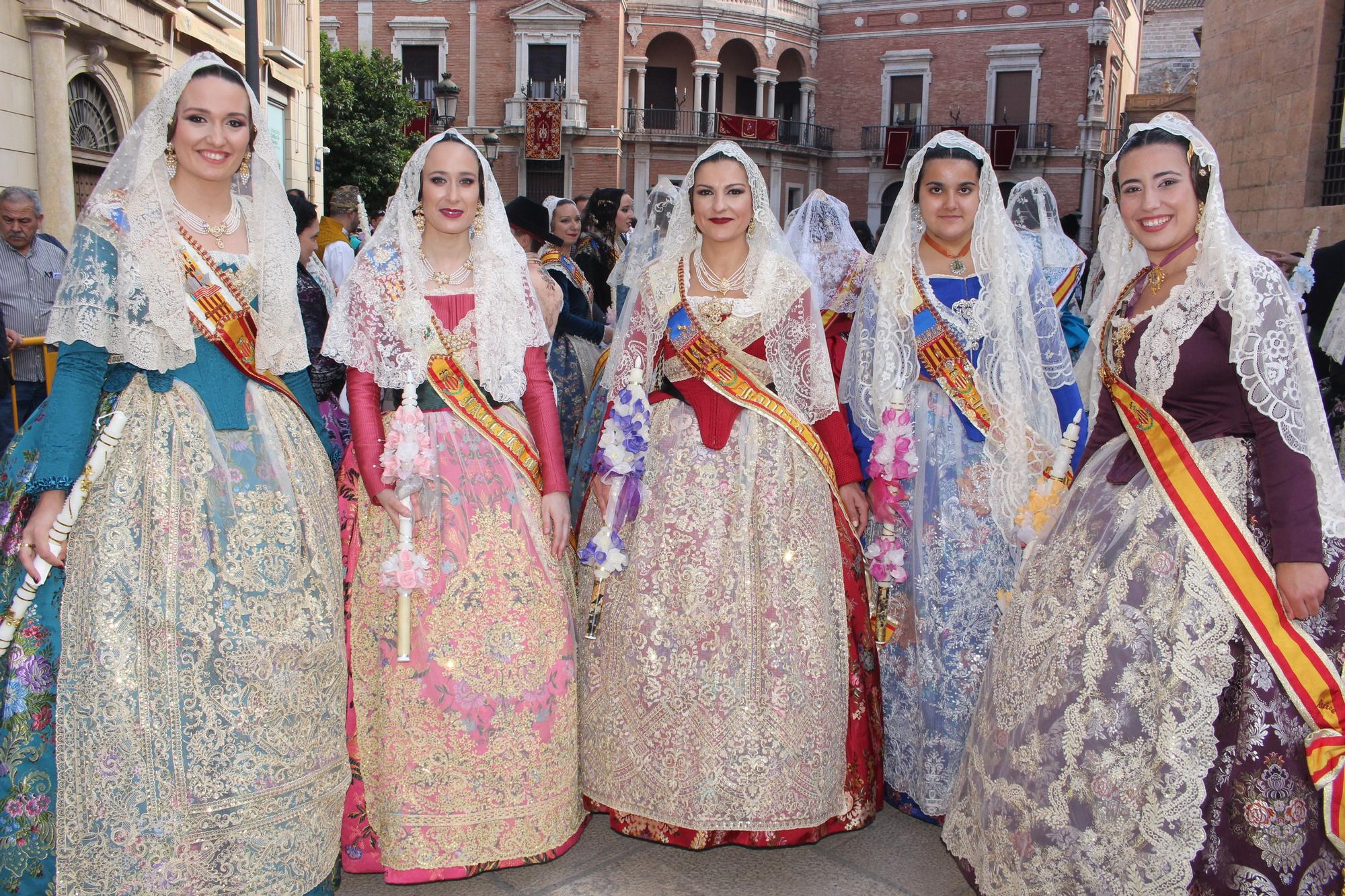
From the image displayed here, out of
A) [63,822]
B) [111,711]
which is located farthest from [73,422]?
[63,822]

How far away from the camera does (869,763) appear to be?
325 centimetres

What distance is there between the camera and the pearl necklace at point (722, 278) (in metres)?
3.27

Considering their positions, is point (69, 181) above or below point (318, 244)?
above

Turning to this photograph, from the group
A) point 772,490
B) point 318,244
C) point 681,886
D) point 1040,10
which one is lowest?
point 681,886

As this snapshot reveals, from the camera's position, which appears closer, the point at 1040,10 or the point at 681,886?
the point at 681,886

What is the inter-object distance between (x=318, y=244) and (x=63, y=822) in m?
5.96

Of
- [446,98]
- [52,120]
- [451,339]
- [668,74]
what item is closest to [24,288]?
[52,120]

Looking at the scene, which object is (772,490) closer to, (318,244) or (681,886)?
(681,886)

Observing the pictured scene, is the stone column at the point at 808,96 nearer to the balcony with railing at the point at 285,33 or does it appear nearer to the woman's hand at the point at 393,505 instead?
the balcony with railing at the point at 285,33

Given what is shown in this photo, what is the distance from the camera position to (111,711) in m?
2.39

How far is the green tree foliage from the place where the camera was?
23.4 metres

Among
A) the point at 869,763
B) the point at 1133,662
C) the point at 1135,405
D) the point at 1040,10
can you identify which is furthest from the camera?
the point at 1040,10

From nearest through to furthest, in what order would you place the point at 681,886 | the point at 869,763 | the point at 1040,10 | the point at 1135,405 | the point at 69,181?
the point at 1135,405
the point at 681,886
the point at 869,763
the point at 69,181
the point at 1040,10

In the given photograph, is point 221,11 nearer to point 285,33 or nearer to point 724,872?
point 285,33
